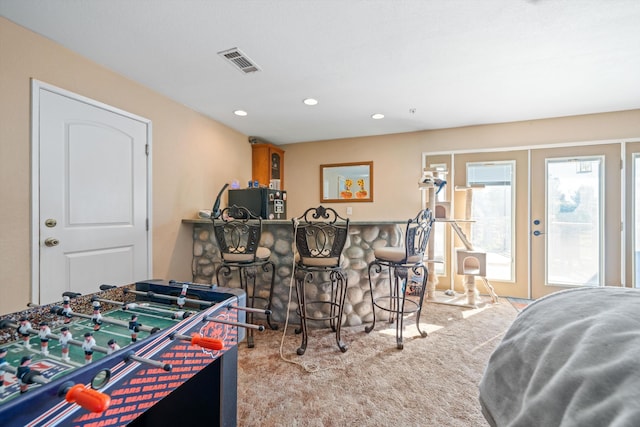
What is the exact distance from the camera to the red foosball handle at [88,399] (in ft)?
1.56

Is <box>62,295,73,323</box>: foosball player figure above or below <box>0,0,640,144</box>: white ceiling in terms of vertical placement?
below

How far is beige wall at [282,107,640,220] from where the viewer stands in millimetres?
3395

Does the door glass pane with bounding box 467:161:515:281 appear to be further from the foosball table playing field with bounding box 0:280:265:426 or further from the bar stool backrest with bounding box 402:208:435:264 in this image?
the foosball table playing field with bounding box 0:280:265:426

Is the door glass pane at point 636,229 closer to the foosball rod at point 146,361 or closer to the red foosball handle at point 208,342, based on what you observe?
the red foosball handle at point 208,342

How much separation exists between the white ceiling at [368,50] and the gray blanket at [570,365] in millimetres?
1762

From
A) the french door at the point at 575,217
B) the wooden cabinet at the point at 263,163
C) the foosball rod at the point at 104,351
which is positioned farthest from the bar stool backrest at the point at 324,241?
the french door at the point at 575,217

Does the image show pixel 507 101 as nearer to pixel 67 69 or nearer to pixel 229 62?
pixel 229 62

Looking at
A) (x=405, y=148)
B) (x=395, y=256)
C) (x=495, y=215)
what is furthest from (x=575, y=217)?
(x=395, y=256)

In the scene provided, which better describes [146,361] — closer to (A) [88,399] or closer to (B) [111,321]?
(A) [88,399]

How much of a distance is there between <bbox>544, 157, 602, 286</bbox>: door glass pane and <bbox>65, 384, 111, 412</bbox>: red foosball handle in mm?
4572

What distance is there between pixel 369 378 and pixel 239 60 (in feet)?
8.68

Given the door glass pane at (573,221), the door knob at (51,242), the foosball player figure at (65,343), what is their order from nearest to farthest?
the foosball player figure at (65,343) → the door knob at (51,242) → the door glass pane at (573,221)

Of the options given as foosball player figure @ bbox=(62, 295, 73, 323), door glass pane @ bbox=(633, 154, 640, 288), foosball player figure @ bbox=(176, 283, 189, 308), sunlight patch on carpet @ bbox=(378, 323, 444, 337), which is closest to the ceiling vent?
foosball player figure @ bbox=(176, 283, 189, 308)

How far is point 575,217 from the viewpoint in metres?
3.46
